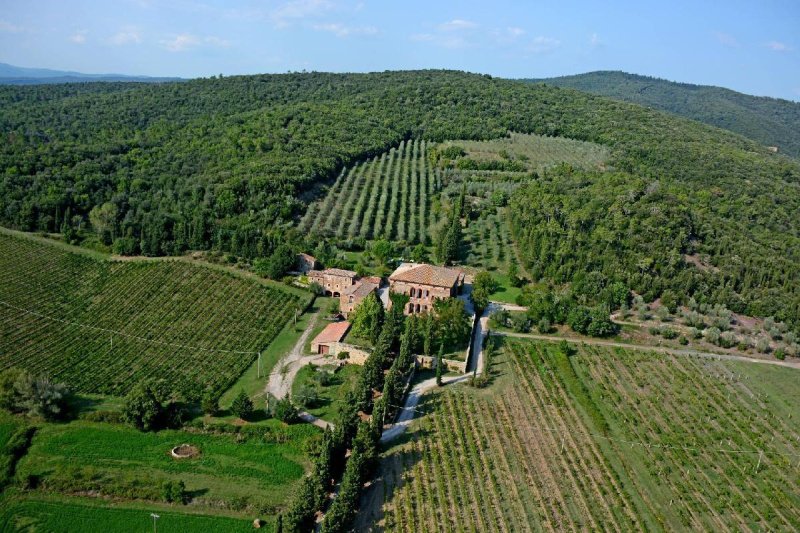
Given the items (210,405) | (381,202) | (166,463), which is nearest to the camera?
(166,463)

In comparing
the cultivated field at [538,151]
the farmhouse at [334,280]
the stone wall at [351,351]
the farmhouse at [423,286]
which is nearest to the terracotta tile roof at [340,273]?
the farmhouse at [334,280]

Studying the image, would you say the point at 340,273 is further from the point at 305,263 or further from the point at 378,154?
the point at 378,154

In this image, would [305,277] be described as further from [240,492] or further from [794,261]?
[794,261]

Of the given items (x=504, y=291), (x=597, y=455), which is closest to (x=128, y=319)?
(x=504, y=291)

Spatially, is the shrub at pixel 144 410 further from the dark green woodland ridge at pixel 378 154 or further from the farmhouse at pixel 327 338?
the dark green woodland ridge at pixel 378 154

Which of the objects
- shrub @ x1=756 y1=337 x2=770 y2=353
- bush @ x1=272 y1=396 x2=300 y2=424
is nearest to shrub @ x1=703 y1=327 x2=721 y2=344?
shrub @ x1=756 y1=337 x2=770 y2=353

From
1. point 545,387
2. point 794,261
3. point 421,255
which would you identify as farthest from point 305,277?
point 794,261

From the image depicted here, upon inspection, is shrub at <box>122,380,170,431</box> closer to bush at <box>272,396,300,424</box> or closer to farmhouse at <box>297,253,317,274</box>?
bush at <box>272,396,300,424</box>
